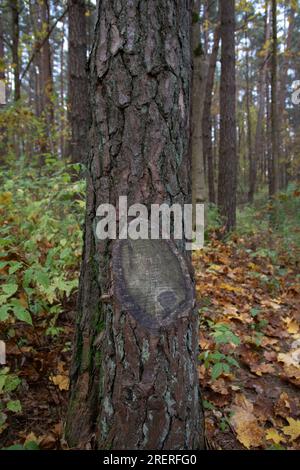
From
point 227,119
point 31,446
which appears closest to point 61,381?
point 31,446

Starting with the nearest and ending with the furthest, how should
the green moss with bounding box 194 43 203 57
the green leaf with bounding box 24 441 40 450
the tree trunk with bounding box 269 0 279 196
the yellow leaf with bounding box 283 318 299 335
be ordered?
1. the green leaf with bounding box 24 441 40 450
2. the yellow leaf with bounding box 283 318 299 335
3. the green moss with bounding box 194 43 203 57
4. the tree trunk with bounding box 269 0 279 196

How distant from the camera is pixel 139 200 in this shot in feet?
5.74

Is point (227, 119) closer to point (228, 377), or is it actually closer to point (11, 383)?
point (228, 377)

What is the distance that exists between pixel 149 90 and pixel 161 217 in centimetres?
63

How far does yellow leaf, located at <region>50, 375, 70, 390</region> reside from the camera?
2311 millimetres

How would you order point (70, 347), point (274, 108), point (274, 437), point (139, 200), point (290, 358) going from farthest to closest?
point (274, 108)
point (290, 358)
point (70, 347)
point (274, 437)
point (139, 200)

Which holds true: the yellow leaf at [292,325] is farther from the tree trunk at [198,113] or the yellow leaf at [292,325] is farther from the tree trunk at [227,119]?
the tree trunk at [227,119]

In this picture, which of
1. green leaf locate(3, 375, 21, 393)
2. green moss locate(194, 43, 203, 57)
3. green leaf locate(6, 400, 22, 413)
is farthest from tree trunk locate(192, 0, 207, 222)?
green leaf locate(6, 400, 22, 413)

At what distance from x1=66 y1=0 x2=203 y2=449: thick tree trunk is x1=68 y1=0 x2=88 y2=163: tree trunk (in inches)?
166

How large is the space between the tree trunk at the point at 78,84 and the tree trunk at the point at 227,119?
2.94 m

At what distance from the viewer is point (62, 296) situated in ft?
9.95

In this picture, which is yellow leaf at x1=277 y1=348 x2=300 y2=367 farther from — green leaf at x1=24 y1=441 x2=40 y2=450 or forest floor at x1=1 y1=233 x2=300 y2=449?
green leaf at x1=24 y1=441 x2=40 y2=450

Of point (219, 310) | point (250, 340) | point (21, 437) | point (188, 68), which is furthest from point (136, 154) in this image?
point (219, 310)

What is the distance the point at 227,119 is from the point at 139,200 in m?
6.48
